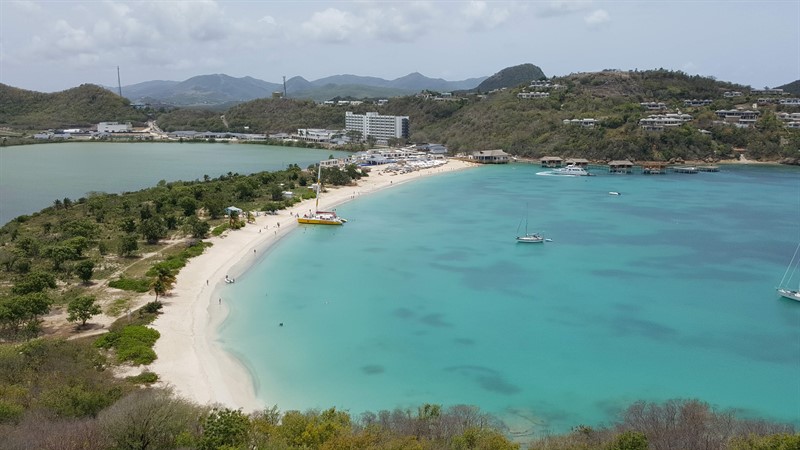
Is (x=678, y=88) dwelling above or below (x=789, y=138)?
above

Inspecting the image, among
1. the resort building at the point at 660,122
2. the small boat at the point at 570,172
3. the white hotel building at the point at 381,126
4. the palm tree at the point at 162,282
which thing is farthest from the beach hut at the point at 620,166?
the palm tree at the point at 162,282

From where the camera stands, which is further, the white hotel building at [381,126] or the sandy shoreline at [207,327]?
the white hotel building at [381,126]

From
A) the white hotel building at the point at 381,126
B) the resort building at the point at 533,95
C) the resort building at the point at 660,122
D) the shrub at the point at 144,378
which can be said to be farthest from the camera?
the white hotel building at the point at 381,126

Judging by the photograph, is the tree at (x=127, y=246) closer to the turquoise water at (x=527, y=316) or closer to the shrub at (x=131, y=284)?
the shrub at (x=131, y=284)

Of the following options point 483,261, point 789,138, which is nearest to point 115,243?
point 483,261

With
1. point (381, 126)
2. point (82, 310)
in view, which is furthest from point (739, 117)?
point (82, 310)

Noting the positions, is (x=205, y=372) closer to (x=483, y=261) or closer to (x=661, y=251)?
(x=483, y=261)
